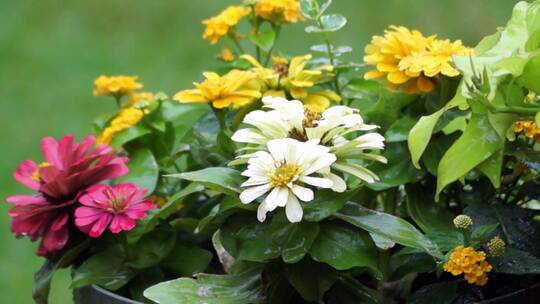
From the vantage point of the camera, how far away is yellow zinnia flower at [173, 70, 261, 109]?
1.02 m

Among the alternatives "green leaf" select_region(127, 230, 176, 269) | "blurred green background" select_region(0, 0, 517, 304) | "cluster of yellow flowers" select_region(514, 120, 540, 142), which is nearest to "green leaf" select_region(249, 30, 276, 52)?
"green leaf" select_region(127, 230, 176, 269)

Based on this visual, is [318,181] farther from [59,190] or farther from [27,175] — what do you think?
[27,175]

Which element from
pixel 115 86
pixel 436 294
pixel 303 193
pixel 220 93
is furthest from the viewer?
pixel 115 86

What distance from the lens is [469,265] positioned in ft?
2.82

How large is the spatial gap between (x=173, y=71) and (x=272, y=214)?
2.26 meters

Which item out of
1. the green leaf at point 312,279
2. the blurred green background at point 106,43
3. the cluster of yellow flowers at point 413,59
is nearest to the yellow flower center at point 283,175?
the green leaf at point 312,279

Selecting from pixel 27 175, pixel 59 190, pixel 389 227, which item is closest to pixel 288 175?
pixel 389 227

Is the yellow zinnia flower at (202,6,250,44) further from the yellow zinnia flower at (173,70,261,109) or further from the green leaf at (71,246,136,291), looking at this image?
the green leaf at (71,246,136,291)

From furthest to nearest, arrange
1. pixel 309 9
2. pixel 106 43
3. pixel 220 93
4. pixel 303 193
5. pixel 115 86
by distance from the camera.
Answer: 1. pixel 106 43
2. pixel 115 86
3. pixel 309 9
4. pixel 220 93
5. pixel 303 193

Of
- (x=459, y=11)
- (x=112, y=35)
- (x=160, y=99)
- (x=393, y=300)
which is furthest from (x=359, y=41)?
(x=393, y=300)

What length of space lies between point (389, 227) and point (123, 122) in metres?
0.44

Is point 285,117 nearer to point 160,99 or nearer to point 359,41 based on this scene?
point 160,99

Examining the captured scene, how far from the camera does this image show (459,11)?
11.2 feet

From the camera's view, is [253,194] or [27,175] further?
[27,175]
